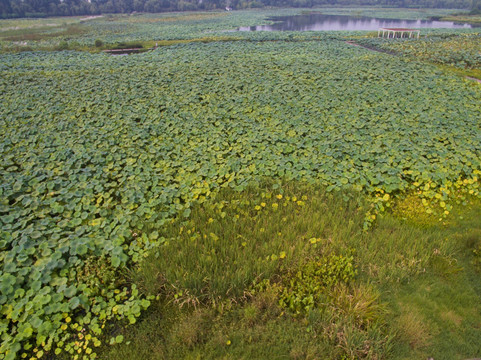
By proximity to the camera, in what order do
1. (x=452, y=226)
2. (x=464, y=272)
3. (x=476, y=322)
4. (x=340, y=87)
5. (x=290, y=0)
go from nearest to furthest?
(x=476, y=322)
(x=464, y=272)
(x=452, y=226)
(x=340, y=87)
(x=290, y=0)

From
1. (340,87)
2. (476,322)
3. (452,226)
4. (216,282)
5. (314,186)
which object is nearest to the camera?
(476,322)

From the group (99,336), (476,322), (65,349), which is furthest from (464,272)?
(65,349)

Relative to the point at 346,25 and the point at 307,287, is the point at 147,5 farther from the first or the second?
the point at 307,287

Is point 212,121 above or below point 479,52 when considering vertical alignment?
below

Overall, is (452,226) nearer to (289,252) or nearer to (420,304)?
(420,304)

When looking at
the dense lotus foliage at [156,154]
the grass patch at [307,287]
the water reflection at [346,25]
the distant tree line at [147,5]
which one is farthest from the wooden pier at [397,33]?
the distant tree line at [147,5]

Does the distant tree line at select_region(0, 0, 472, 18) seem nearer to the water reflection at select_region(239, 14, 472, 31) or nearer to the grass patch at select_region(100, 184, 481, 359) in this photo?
the water reflection at select_region(239, 14, 472, 31)
